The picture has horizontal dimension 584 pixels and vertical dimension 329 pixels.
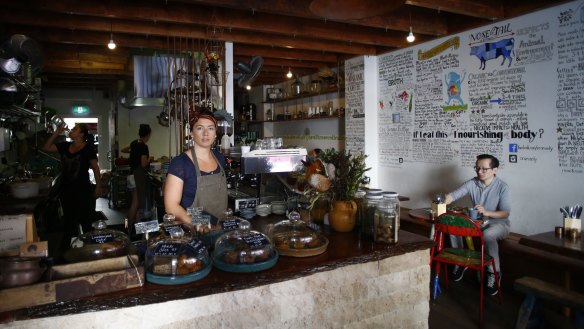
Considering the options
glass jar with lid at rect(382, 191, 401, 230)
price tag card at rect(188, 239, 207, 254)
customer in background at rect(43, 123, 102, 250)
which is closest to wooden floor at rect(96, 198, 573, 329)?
glass jar with lid at rect(382, 191, 401, 230)

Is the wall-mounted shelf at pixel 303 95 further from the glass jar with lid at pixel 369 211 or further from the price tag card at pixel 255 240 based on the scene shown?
the price tag card at pixel 255 240

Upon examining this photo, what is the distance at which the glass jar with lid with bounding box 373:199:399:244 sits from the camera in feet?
7.02

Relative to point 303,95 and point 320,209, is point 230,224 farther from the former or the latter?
point 303,95

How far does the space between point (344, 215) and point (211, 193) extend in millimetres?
1031

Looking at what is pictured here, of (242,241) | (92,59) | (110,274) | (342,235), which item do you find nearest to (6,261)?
(110,274)

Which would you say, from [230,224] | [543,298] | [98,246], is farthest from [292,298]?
[543,298]

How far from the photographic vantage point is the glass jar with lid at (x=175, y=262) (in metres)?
1.60

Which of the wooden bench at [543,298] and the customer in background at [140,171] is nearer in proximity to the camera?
the wooden bench at [543,298]

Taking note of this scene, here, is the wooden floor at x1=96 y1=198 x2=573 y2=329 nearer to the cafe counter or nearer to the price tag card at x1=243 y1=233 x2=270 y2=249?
the cafe counter

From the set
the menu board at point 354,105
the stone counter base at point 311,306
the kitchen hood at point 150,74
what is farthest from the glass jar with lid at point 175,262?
the menu board at point 354,105

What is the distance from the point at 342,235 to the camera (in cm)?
233

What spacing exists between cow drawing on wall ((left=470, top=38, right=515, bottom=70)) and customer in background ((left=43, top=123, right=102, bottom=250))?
496 cm

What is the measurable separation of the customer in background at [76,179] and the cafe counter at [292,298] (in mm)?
3660

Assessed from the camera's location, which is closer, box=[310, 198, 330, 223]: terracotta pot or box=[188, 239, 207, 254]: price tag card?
box=[188, 239, 207, 254]: price tag card
